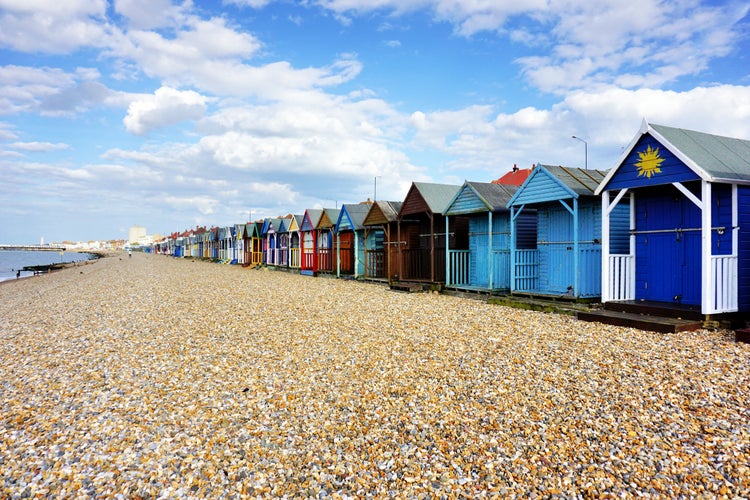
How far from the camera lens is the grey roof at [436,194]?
19.0m

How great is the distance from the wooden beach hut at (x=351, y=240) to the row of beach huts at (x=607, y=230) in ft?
6.65

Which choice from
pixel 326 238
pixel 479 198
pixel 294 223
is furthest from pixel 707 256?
pixel 294 223

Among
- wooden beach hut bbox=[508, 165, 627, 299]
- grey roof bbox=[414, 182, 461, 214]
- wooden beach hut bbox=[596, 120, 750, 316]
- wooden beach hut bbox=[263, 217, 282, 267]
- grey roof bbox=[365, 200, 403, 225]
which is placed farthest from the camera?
wooden beach hut bbox=[263, 217, 282, 267]

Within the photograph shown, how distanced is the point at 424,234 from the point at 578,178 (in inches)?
319

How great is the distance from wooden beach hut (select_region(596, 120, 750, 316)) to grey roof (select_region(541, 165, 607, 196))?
2.36 feet

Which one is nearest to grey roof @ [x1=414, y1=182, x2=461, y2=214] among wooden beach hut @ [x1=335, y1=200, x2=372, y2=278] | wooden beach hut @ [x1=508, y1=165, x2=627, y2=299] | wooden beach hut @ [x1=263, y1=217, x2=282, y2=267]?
wooden beach hut @ [x1=508, y1=165, x2=627, y2=299]

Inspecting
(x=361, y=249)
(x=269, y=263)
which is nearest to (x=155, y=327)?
(x=361, y=249)

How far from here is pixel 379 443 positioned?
16.4 ft

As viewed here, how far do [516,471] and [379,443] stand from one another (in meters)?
1.45

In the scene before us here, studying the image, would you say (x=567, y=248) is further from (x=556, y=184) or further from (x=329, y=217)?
(x=329, y=217)

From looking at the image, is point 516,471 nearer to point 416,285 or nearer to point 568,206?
point 568,206

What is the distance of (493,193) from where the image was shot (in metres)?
17.1

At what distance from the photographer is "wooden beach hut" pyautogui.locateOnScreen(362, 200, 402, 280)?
22453 millimetres

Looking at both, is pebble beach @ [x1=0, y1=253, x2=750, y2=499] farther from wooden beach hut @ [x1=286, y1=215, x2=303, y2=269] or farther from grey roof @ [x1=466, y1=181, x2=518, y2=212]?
wooden beach hut @ [x1=286, y1=215, x2=303, y2=269]
